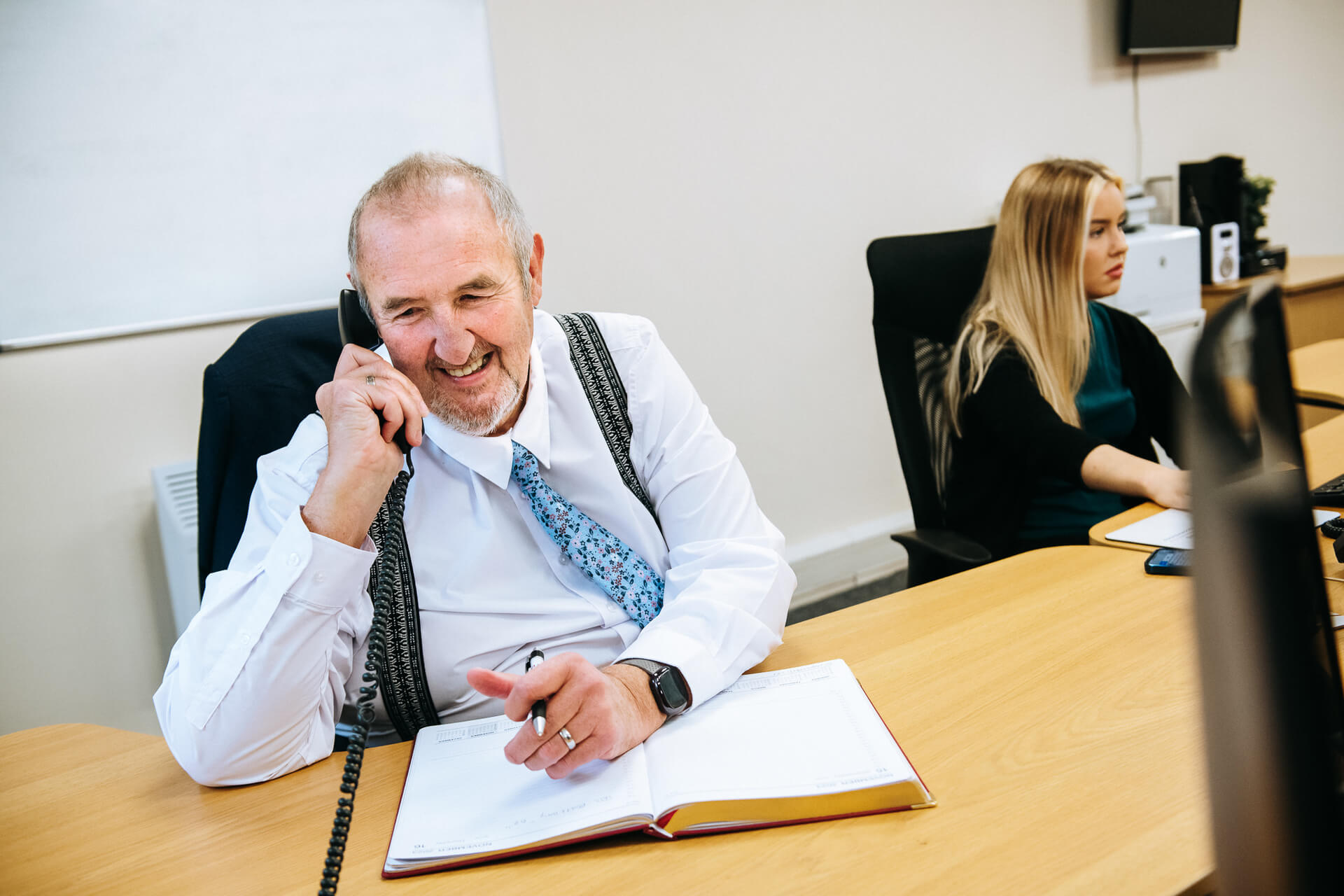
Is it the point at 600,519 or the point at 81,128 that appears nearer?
the point at 600,519

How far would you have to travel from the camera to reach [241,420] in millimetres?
1195

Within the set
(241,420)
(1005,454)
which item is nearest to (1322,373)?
(1005,454)

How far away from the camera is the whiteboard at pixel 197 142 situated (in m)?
1.72

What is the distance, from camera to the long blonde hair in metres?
1.81

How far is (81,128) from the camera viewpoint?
175 centimetres

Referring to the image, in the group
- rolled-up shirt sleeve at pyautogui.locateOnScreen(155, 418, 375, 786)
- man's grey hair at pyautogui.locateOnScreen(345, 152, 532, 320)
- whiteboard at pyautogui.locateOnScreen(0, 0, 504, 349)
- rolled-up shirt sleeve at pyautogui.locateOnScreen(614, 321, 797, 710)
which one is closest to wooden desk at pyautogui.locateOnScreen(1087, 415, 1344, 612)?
rolled-up shirt sleeve at pyautogui.locateOnScreen(614, 321, 797, 710)

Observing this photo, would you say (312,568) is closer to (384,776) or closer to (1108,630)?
(384,776)

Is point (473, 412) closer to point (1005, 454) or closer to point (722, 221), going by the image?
point (1005, 454)

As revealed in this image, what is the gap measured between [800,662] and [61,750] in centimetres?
83

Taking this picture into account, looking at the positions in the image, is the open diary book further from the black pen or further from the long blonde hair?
the long blonde hair

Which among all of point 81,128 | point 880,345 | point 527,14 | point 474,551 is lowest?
point 474,551

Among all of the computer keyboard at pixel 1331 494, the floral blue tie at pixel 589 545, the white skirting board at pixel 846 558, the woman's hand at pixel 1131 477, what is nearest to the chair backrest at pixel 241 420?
the floral blue tie at pixel 589 545

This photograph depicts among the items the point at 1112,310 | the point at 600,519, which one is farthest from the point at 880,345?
the point at 600,519

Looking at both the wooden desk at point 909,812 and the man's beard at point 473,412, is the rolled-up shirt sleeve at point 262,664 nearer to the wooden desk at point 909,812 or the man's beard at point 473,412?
the wooden desk at point 909,812
